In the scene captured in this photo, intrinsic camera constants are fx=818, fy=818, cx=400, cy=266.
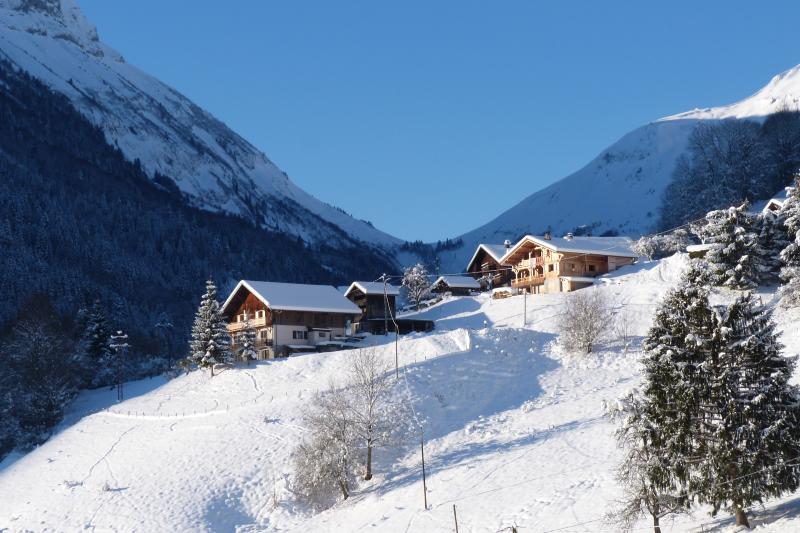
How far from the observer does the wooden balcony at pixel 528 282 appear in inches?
3228

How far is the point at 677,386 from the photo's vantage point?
25.5 m

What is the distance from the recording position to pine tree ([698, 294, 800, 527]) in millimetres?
24344

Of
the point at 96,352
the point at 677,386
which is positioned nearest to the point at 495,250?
the point at 96,352

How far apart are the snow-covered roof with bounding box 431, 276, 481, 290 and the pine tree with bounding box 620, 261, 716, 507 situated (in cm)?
6933

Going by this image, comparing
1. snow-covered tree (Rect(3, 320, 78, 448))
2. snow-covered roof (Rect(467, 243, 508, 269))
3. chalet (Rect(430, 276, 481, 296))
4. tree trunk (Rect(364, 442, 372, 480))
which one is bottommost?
tree trunk (Rect(364, 442, 372, 480))

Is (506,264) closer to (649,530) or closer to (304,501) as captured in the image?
(304,501)

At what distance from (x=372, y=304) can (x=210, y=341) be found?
2421 centimetres

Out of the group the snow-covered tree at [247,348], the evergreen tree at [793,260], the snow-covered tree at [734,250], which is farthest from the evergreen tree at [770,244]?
the snow-covered tree at [247,348]

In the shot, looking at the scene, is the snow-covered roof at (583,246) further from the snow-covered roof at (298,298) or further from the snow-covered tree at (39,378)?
the snow-covered tree at (39,378)

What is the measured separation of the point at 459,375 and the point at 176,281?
448 feet

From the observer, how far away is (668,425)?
84.3ft

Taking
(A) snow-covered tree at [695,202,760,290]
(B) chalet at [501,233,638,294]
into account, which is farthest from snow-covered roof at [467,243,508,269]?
(A) snow-covered tree at [695,202,760,290]

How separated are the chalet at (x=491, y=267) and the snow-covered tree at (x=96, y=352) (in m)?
40.9

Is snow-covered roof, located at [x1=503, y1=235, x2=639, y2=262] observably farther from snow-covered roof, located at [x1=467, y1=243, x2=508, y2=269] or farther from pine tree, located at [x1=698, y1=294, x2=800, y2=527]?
pine tree, located at [x1=698, y1=294, x2=800, y2=527]
